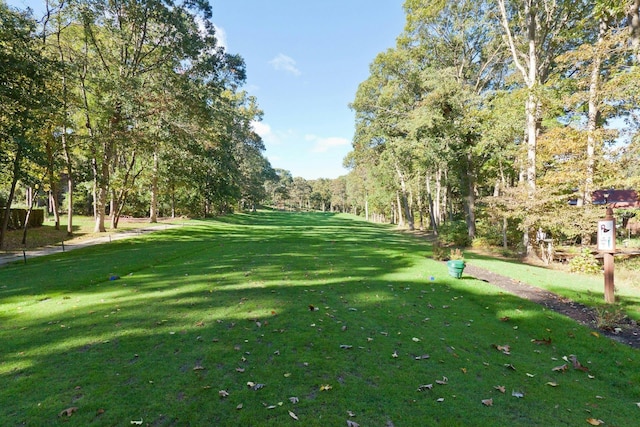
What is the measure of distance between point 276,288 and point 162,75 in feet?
50.4

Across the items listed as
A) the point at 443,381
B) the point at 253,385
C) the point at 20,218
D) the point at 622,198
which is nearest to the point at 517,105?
the point at 622,198

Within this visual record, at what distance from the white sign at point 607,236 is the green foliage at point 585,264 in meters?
5.35

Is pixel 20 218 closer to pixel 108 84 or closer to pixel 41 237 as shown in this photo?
pixel 41 237

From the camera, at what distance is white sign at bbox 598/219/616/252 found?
7438 mm

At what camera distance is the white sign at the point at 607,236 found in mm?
7438

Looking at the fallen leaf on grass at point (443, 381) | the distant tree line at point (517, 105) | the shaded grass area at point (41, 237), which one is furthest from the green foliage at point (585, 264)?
the shaded grass area at point (41, 237)

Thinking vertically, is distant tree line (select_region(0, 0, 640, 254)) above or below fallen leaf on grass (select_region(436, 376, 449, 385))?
above

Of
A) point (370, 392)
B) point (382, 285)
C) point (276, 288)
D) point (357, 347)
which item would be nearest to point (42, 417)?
point (370, 392)

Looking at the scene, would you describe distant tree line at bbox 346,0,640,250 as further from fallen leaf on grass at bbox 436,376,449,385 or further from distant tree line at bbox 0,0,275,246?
fallen leaf on grass at bbox 436,376,449,385

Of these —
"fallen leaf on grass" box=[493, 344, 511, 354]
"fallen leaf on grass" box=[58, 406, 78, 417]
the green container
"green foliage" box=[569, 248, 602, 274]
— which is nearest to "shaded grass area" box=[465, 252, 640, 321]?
"green foliage" box=[569, 248, 602, 274]

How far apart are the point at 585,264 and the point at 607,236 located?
557cm

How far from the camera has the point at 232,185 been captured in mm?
42500

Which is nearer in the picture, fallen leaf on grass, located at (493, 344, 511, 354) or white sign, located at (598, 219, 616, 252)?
fallen leaf on grass, located at (493, 344, 511, 354)

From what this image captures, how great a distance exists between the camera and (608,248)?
746 centimetres
